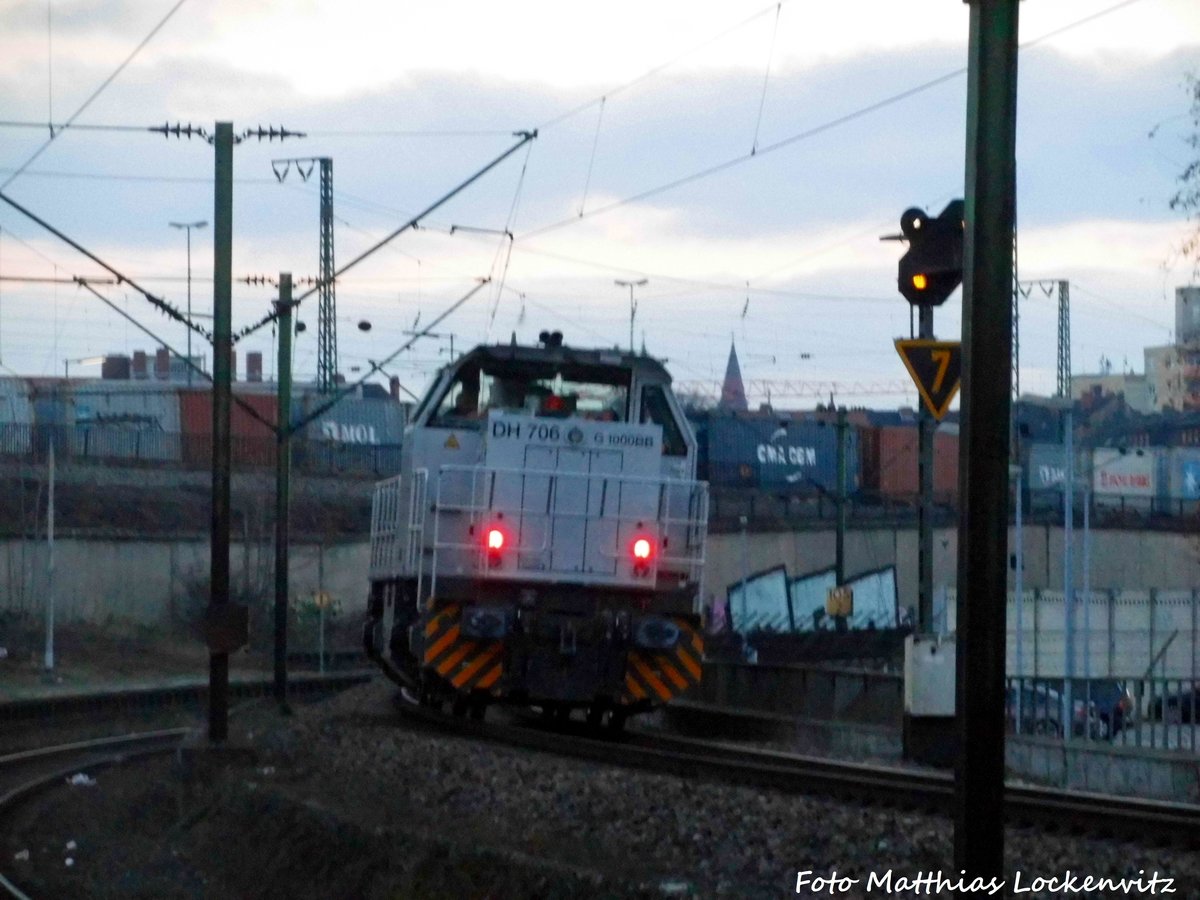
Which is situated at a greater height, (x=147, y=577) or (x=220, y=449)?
(x=220, y=449)

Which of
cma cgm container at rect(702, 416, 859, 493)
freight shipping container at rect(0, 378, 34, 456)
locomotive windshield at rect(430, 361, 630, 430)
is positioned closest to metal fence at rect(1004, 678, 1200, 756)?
locomotive windshield at rect(430, 361, 630, 430)

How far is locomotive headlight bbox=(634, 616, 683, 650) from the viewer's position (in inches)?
618

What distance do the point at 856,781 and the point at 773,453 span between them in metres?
49.0

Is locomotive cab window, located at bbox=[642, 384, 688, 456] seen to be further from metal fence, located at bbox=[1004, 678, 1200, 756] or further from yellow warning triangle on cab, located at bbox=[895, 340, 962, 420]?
yellow warning triangle on cab, located at bbox=[895, 340, 962, 420]

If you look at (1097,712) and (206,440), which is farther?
(206,440)

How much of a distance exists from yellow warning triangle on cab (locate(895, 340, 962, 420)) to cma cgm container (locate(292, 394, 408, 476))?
4996 centimetres

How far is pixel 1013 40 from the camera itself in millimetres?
6238

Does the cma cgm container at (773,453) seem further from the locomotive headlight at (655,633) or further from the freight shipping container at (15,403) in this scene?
the locomotive headlight at (655,633)

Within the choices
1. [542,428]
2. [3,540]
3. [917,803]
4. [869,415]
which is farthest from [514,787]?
[869,415]

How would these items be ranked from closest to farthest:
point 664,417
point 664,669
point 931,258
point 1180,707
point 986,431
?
point 986,431 → point 931,258 → point 664,669 → point 1180,707 → point 664,417

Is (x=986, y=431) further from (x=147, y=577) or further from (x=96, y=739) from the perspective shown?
(x=147, y=577)

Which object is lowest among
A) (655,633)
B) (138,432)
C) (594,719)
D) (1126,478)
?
(594,719)

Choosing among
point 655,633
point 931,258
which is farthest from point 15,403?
point 931,258

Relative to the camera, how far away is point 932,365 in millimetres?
10469
